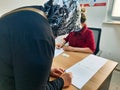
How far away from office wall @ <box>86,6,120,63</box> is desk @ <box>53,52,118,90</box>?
1415mm

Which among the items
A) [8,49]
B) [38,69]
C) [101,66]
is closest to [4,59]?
[8,49]

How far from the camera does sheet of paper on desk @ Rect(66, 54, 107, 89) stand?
952 mm

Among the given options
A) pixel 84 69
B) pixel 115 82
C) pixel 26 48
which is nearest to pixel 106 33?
pixel 115 82

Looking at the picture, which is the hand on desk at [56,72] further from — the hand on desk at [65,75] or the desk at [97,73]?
the desk at [97,73]

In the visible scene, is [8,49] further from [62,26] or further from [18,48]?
[62,26]

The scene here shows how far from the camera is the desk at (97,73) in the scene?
0.91 m

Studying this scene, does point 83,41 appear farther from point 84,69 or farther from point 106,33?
point 106,33

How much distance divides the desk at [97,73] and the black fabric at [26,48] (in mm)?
448

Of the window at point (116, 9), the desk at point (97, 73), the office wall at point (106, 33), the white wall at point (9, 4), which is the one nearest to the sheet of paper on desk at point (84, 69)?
the desk at point (97, 73)

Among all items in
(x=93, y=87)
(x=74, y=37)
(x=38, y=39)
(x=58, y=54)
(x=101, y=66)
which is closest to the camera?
(x=38, y=39)

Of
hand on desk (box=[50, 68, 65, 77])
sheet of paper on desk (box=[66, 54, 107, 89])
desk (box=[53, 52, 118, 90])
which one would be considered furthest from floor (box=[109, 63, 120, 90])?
hand on desk (box=[50, 68, 65, 77])

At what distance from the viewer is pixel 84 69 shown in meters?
1.11

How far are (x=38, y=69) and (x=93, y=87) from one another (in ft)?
1.79

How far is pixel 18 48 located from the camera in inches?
19.0
